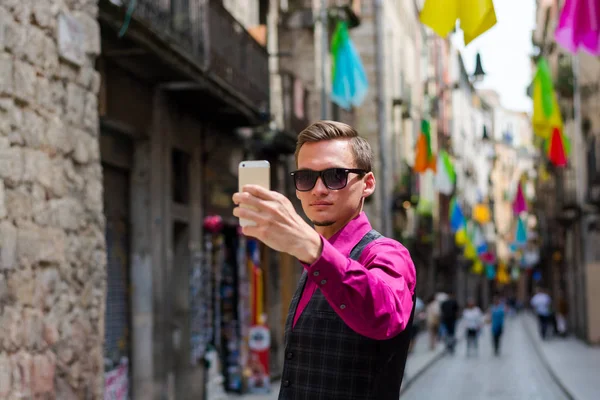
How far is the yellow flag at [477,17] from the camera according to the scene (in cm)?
1014

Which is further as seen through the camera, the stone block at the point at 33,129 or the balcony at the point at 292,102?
the balcony at the point at 292,102

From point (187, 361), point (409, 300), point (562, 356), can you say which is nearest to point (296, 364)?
point (409, 300)

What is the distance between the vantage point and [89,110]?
812 centimetres

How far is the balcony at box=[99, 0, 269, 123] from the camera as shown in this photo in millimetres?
10141

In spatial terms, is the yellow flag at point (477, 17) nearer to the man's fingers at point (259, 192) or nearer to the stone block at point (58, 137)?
the stone block at point (58, 137)

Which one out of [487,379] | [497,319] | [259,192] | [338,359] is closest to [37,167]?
[338,359]

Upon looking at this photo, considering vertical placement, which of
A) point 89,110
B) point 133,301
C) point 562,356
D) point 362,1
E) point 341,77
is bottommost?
point 562,356

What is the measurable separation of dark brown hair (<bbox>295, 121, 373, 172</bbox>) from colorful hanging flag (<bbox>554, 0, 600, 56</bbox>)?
29.5 ft

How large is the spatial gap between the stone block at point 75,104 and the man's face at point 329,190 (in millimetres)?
5026

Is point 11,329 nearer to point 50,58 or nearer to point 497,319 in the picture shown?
point 50,58

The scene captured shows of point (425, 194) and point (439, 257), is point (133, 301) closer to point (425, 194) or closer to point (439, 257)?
point (425, 194)

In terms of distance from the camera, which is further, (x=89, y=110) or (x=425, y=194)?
(x=425, y=194)

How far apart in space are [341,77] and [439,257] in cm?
3740

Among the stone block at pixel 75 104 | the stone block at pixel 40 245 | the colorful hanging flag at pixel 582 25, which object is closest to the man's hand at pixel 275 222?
the stone block at pixel 40 245
